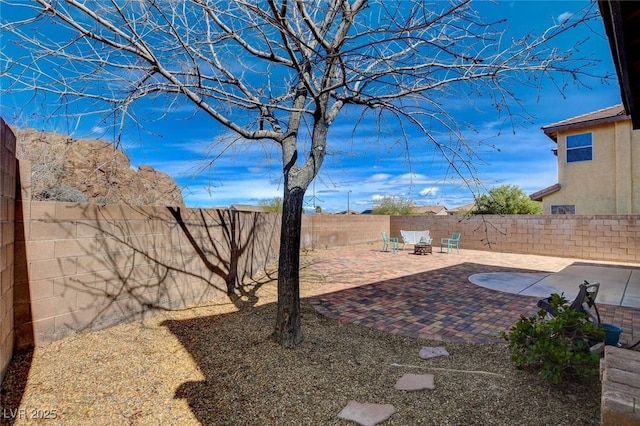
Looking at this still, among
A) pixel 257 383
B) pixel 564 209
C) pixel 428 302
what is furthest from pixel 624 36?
pixel 564 209

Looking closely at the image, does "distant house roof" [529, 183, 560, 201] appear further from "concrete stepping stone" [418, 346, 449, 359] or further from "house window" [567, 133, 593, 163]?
"concrete stepping stone" [418, 346, 449, 359]

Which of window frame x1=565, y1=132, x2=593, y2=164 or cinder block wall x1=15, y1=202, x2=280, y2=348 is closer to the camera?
cinder block wall x1=15, y1=202, x2=280, y2=348

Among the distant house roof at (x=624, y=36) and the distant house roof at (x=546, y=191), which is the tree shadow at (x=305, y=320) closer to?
the distant house roof at (x=624, y=36)

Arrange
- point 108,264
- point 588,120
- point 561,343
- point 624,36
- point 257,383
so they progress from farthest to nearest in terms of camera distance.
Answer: point 588,120, point 108,264, point 257,383, point 561,343, point 624,36

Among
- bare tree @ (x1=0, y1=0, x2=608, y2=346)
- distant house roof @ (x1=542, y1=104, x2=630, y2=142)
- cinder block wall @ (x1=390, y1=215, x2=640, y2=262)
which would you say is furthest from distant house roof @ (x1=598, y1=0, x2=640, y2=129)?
distant house roof @ (x1=542, y1=104, x2=630, y2=142)

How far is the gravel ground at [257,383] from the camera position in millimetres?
2322

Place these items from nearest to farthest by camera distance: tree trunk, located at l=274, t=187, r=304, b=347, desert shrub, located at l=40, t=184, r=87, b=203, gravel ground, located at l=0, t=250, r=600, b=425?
gravel ground, located at l=0, t=250, r=600, b=425
tree trunk, located at l=274, t=187, r=304, b=347
desert shrub, located at l=40, t=184, r=87, b=203

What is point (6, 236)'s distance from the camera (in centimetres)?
261

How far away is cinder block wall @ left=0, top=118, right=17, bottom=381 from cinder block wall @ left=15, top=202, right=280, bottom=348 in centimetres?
21

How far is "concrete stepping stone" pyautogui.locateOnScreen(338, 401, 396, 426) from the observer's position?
234cm

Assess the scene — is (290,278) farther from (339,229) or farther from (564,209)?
(564,209)

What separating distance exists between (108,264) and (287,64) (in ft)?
10.5

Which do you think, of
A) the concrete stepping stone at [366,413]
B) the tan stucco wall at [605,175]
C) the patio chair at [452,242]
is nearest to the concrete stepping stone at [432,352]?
the concrete stepping stone at [366,413]

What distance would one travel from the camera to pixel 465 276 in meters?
8.04
